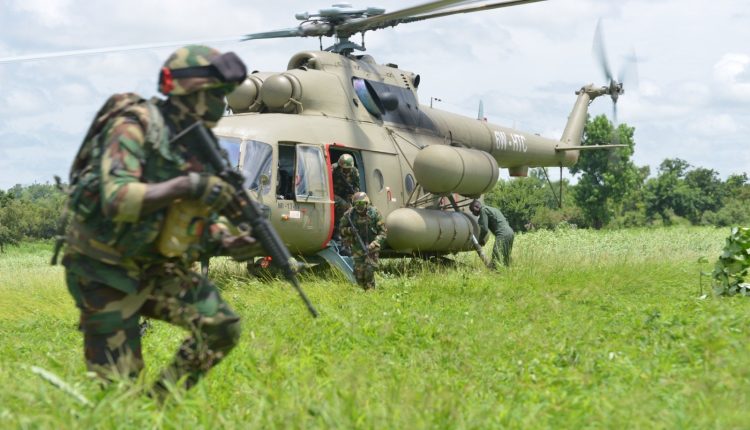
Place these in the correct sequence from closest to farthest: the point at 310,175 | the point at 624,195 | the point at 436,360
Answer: the point at 436,360 < the point at 310,175 < the point at 624,195

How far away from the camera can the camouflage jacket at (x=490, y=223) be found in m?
14.5

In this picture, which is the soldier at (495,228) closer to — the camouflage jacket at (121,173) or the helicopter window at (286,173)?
the helicopter window at (286,173)

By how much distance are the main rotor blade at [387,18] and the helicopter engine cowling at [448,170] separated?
1.89 m

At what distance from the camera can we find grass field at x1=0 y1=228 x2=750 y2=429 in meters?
4.04

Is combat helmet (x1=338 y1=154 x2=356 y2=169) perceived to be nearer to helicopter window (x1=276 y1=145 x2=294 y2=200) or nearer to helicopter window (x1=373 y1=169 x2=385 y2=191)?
helicopter window (x1=373 y1=169 x2=385 y2=191)

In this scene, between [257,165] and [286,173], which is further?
[286,173]

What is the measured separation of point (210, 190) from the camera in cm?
427

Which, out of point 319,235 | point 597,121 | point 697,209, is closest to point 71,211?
point 319,235

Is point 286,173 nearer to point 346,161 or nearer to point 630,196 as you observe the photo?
point 346,161

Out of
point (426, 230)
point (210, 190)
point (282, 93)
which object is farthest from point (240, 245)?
point (426, 230)

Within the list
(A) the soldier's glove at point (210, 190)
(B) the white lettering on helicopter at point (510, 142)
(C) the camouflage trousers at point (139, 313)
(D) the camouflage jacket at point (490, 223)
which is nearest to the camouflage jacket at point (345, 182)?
(D) the camouflage jacket at point (490, 223)

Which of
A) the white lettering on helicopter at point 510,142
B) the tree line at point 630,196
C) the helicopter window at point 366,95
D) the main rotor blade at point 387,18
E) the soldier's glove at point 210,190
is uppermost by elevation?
the main rotor blade at point 387,18

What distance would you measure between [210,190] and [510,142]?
43.2 ft

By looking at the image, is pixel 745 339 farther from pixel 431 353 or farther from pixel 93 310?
pixel 93 310
